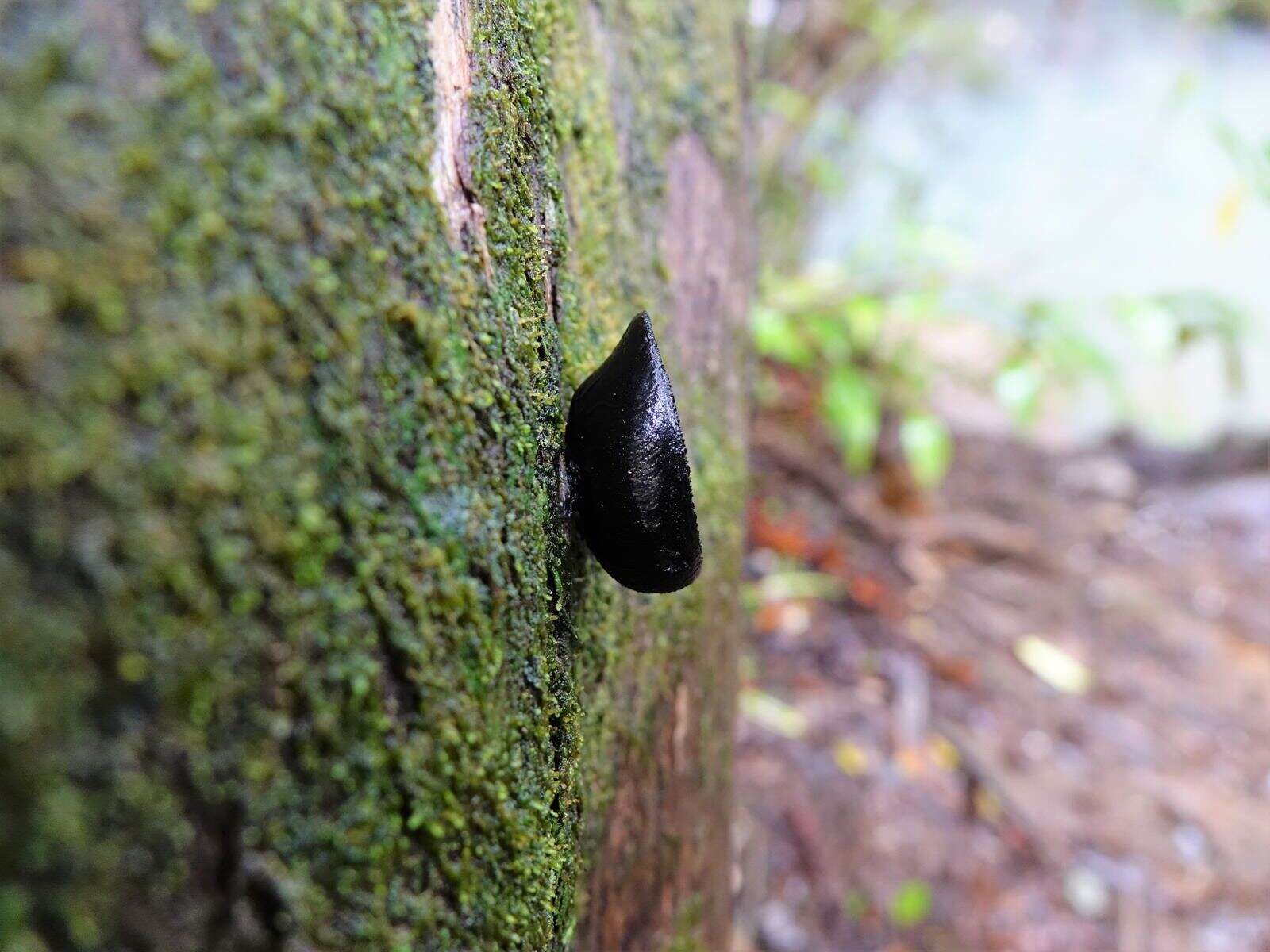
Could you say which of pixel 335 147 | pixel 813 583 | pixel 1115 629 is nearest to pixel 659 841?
pixel 335 147

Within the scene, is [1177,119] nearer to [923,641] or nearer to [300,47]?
[923,641]

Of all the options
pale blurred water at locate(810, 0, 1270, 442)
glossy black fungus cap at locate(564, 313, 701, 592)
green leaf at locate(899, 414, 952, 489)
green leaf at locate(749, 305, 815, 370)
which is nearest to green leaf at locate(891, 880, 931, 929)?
green leaf at locate(899, 414, 952, 489)

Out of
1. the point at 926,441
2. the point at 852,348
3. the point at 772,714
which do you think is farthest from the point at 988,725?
the point at 852,348

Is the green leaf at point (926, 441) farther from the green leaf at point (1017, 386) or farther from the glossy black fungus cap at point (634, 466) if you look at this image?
the glossy black fungus cap at point (634, 466)

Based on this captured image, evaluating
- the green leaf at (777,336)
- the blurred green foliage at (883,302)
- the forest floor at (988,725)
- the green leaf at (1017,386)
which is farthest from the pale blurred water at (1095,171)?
the green leaf at (1017,386)

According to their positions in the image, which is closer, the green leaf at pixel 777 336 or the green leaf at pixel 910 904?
the green leaf at pixel 777 336

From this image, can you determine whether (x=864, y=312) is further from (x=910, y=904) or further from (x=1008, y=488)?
(x=1008, y=488)

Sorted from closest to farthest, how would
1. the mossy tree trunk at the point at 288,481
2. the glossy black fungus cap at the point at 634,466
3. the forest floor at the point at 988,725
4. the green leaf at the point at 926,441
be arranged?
the mossy tree trunk at the point at 288,481, the glossy black fungus cap at the point at 634,466, the forest floor at the point at 988,725, the green leaf at the point at 926,441

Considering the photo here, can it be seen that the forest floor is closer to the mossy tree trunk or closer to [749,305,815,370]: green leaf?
[749,305,815,370]: green leaf
